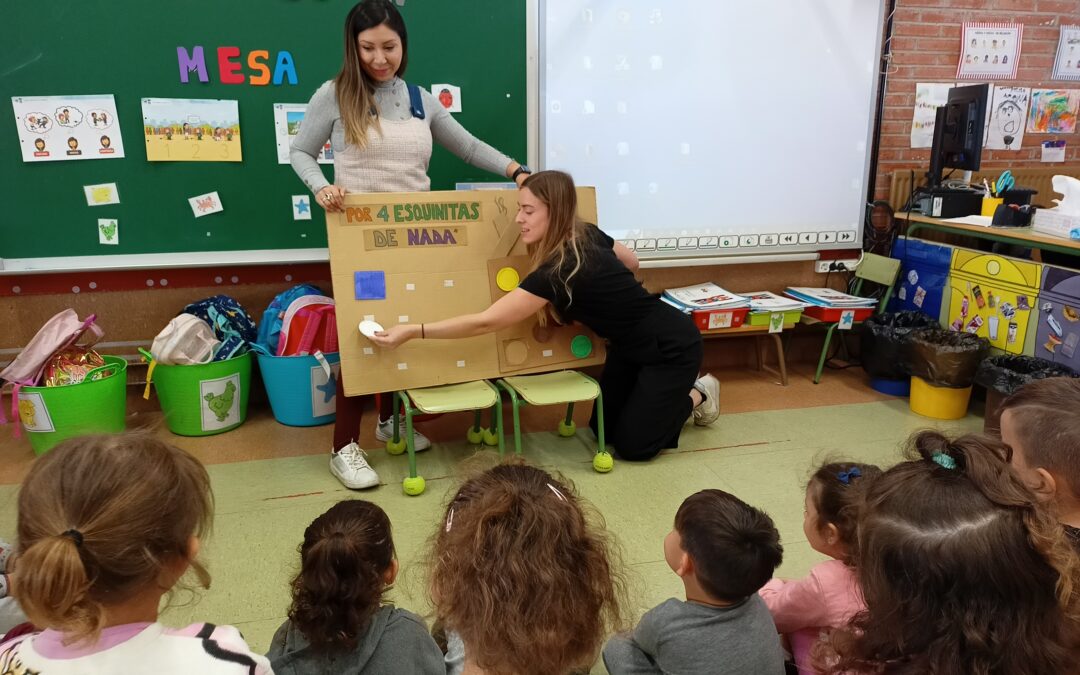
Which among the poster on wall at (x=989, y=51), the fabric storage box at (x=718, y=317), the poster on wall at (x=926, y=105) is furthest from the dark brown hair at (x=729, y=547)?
the poster on wall at (x=989, y=51)

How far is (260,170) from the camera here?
326 centimetres

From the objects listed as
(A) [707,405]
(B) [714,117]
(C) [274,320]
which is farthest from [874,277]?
(C) [274,320]

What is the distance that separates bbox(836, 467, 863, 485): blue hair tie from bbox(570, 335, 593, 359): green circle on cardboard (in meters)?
1.58

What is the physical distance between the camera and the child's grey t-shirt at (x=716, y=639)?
4.22 feet

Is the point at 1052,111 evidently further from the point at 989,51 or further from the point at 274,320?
the point at 274,320

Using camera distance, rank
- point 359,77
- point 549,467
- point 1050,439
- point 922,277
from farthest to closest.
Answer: point 922,277
point 549,467
point 359,77
point 1050,439

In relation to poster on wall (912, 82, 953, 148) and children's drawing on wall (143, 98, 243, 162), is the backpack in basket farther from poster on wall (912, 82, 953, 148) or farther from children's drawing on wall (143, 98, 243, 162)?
poster on wall (912, 82, 953, 148)

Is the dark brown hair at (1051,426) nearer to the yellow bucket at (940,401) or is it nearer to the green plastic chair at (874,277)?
the yellow bucket at (940,401)

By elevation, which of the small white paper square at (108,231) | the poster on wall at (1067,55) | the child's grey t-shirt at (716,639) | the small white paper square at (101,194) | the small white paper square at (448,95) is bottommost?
the child's grey t-shirt at (716,639)

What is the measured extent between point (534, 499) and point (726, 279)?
9.94ft

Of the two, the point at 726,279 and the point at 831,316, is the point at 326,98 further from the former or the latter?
the point at 831,316

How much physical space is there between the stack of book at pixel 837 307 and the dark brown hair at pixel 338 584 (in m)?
3.01

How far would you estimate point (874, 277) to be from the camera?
393 cm

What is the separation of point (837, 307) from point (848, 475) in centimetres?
244
